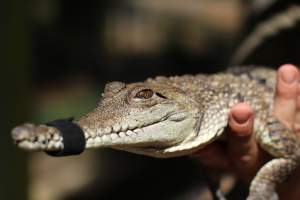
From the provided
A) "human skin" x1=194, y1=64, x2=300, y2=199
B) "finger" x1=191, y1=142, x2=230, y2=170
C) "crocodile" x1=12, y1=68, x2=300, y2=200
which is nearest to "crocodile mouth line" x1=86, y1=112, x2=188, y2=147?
"crocodile" x1=12, y1=68, x2=300, y2=200

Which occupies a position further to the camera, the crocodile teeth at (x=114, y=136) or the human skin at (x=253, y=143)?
the human skin at (x=253, y=143)

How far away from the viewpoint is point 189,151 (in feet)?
8.50

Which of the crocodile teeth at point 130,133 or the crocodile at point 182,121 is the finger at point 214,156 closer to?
the crocodile at point 182,121

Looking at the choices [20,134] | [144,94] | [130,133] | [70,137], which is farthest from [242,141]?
[20,134]

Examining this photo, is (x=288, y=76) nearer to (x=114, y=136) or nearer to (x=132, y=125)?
(x=132, y=125)

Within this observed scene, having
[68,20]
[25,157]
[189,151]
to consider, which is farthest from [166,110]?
[68,20]

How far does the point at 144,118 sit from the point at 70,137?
0.41 m

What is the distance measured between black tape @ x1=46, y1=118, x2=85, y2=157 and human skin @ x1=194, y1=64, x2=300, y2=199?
793 millimetres

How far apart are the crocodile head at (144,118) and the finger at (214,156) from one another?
40 centimetres

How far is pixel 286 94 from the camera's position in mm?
Result: 2916

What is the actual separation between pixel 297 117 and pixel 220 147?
37 centimetres

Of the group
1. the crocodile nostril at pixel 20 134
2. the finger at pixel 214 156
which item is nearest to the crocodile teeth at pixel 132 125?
the crocodile nostril at pixel 20 134

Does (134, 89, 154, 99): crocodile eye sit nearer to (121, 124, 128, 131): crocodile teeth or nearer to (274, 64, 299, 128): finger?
(121, 124, 128, 131): crocodile teeth

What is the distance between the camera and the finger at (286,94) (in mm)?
2875
